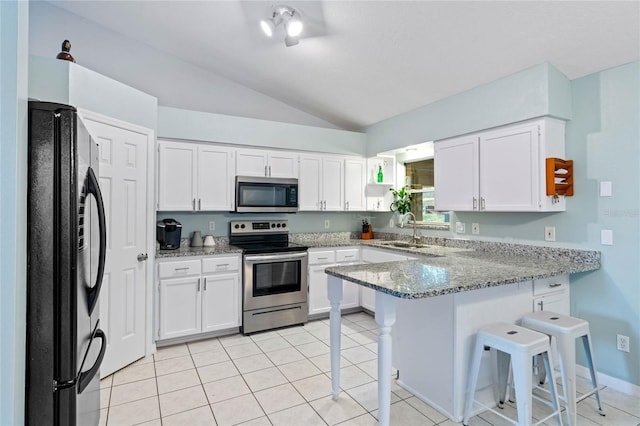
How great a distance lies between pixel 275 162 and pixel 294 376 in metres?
2.33

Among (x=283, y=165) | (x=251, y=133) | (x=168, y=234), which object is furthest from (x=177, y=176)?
(x=283, y=165)

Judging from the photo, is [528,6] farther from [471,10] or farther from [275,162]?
[275,162]

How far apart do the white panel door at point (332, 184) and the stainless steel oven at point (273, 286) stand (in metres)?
0.83

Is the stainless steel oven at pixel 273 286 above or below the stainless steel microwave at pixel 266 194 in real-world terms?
below

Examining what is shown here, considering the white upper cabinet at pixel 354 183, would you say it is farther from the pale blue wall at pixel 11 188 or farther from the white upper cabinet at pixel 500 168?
the pale blue wall at pixel 11 188

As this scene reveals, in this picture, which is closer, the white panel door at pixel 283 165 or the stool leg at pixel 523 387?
the stool leg at pixel 523 387

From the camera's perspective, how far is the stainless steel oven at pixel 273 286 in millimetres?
3473

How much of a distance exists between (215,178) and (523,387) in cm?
316

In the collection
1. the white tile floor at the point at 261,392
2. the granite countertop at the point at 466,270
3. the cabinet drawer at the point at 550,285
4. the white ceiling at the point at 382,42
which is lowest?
the white tile floor at the point at 261,392

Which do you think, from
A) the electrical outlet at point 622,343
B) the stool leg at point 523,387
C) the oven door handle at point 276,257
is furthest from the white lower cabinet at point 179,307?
the electrical outlet at point 622,343

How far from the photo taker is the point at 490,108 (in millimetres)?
2941

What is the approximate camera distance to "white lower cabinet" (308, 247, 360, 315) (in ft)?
12.7

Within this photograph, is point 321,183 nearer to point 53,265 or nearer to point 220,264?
point 220,264

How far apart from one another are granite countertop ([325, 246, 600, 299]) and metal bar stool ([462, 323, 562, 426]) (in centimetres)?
30
